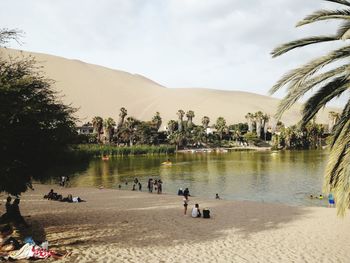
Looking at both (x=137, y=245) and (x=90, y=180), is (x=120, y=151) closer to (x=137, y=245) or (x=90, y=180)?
(x=90, y=180)

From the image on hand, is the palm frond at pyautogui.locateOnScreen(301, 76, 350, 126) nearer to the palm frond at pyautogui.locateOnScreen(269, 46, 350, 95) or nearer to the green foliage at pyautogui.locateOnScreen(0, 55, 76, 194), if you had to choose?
the palm frond at pyautogui.locateOnScreen(269, 46, 350, 95)

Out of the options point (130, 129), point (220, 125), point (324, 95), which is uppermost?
point (220, 125)

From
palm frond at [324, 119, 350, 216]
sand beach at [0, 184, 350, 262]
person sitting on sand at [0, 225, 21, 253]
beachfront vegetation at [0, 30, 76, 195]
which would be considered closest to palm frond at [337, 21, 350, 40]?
palm frond at [324, 119, 350, 216]

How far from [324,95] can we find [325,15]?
81.9 inches

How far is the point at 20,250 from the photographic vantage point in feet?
33.9

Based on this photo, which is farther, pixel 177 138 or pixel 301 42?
pixel 177 138

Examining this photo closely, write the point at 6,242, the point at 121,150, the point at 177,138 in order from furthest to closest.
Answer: the point at 177,138 → the point at 121,150 → the point at 6,242

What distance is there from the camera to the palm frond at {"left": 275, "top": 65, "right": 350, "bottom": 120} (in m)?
8.73

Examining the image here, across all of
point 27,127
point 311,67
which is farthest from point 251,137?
point 311,67

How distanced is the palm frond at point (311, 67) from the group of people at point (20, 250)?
8.16m

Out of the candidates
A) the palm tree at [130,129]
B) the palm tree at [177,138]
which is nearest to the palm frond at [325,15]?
the palm tree at [130,129]

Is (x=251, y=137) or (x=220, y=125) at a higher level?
(x=220, y=125)

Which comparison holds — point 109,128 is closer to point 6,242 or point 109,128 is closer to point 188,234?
point 188,234

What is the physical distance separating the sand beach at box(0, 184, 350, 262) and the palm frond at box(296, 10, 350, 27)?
7750mm
